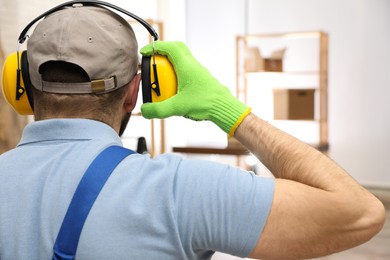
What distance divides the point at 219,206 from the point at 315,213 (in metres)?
0.13

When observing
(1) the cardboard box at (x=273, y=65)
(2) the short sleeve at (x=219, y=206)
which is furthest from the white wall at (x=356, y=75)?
(2) the short sleeve at (x=219, y=206)

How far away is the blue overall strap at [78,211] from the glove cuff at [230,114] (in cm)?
27

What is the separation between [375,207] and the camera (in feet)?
2.34

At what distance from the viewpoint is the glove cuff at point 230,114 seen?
2.79 feet

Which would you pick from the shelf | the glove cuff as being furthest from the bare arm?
the shelf

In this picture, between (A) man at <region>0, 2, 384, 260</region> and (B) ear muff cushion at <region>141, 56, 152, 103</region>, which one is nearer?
(A) man at <region>0, 2, 384, 260</region>

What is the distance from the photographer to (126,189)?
67cm

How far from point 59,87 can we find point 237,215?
0.32m

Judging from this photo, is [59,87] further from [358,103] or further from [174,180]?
[358,103]

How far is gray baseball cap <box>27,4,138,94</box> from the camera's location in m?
0.73

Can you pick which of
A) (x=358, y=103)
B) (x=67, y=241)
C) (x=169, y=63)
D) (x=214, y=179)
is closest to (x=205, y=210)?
(x=214, y=179)

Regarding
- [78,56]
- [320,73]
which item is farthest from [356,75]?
[78,56]

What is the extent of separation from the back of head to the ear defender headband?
0.08 m

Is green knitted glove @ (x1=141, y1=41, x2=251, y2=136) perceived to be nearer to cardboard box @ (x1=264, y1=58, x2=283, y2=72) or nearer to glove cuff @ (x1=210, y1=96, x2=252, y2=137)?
glove cuff @ (x1=210, y1=96, x2=252, y2=137)
